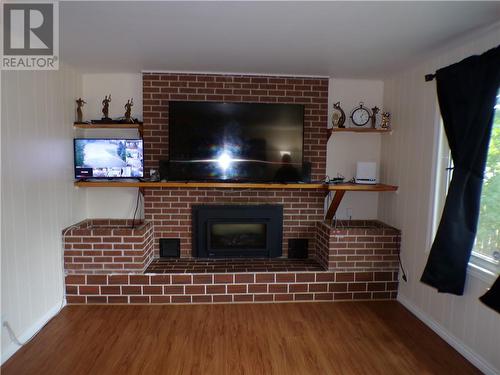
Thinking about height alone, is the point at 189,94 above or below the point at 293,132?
above

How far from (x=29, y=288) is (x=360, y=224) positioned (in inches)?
120

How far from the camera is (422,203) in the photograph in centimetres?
268

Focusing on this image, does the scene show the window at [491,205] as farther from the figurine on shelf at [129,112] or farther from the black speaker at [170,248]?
the figurine on shelf at [129,112]

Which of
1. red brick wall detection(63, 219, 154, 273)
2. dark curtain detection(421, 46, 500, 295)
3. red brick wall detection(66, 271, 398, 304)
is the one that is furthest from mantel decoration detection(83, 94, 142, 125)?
dark curtain detection(421, 46, 500, 295)

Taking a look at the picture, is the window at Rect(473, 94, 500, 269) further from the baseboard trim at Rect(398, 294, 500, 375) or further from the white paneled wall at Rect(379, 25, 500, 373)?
the baseboard trim at Rect(398, 294, 500, 375)

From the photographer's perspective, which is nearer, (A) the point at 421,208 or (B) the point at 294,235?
(A) the point at 421,208

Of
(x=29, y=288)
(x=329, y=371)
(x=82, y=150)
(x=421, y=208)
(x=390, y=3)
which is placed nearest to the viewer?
(x=390, y=3)

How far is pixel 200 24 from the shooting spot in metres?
2.00

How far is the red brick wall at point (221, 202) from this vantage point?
10.9 ft

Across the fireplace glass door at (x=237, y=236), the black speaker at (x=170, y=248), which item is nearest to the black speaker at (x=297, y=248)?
the fireplace glass door at (x=237, y=236)

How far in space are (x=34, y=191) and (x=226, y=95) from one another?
1913 mm

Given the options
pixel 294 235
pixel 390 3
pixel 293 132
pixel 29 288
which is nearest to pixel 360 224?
pixel 294 235

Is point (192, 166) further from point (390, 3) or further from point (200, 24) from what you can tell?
point (390, 3)

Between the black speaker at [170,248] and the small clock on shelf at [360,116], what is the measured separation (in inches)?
89.6
